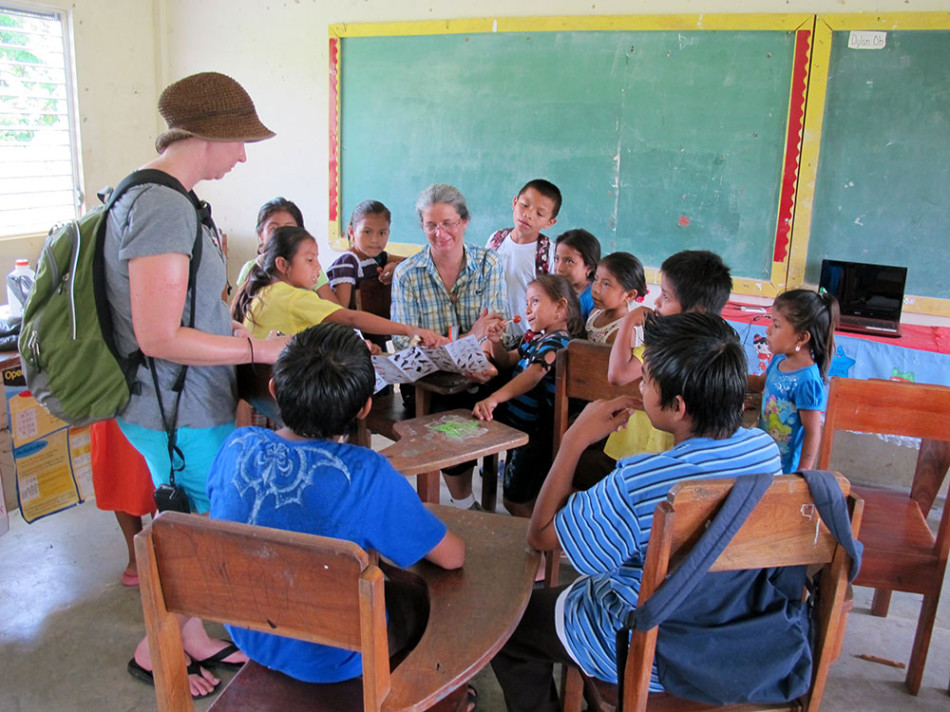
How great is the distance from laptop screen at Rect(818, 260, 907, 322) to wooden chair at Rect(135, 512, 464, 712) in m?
3.48

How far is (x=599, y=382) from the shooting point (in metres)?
2.07

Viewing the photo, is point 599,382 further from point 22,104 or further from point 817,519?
point 22,104

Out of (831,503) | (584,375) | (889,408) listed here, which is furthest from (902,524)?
(831,503)

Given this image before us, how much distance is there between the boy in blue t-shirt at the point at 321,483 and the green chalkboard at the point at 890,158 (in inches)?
139

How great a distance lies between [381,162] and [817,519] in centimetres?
432

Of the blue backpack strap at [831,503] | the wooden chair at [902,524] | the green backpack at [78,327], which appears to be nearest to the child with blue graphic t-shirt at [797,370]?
the wooden chair at [902,524]

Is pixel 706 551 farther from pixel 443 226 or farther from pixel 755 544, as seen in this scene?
pixel 443 226

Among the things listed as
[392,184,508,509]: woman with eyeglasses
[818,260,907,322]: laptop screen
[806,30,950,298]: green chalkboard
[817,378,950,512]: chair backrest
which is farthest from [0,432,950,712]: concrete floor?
[806,30,950,298]: green chalkboard

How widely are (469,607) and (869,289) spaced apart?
3.31m

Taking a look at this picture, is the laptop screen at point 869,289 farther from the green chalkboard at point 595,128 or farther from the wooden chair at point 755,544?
the wooden chair at point 755,544

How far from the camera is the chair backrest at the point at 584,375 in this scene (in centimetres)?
204

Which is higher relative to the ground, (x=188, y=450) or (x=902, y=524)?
(x=188, y=450)

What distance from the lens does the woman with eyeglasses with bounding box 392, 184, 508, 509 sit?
2.70 metres

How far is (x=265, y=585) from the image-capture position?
3.29 feet
